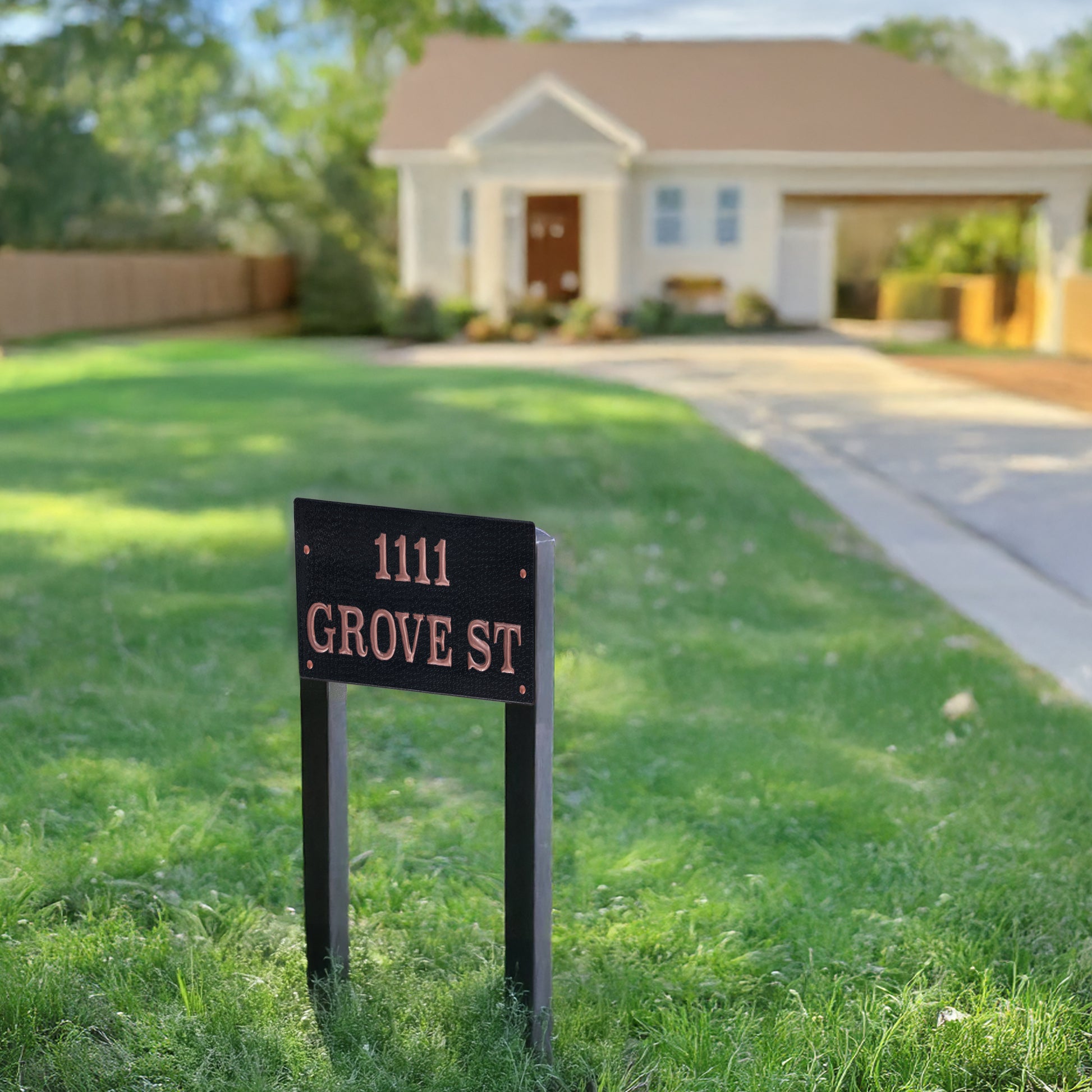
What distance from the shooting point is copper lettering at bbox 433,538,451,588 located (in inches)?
109

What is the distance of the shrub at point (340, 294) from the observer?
29.7 meters

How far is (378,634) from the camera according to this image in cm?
287

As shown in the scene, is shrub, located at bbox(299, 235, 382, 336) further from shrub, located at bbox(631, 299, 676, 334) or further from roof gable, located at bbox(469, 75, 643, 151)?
shrub, located at bbox(631, 299, 676, 334)

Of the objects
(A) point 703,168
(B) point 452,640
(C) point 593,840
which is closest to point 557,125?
(A) point 703,168

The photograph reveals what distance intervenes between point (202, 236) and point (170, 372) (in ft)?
76.1

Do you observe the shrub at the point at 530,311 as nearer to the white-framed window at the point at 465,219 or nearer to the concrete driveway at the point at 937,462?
the white-framed window at the point at 465,219

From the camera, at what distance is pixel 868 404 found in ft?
48.9

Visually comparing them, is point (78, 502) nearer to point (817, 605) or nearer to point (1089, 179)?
point (817, 605)

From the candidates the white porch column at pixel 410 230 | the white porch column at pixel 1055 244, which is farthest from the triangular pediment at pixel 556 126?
the white porch column at pixel 1055 244

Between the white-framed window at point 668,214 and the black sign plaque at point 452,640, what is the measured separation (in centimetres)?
2427

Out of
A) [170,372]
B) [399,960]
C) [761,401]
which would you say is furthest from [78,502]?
[170,372]

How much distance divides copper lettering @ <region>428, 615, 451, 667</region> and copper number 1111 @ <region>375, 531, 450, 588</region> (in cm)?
7

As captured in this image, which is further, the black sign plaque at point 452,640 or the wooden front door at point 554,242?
the wooden front door at point 554,242

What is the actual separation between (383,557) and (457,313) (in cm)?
2241
